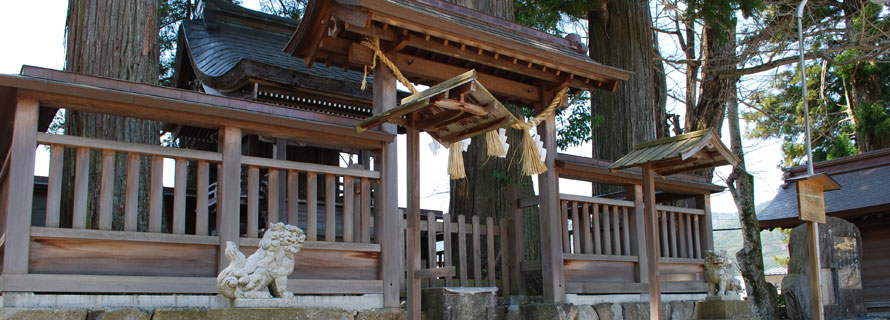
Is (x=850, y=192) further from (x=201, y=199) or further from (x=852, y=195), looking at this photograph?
(x=201, y=199)

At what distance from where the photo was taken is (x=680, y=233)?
32.0 feet

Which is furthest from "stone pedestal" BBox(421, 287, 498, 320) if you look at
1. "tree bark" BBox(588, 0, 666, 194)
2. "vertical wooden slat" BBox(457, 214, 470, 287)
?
"tree bark" BBox(588, 0, 666, 194)

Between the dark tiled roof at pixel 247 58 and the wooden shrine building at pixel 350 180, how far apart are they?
138 inches

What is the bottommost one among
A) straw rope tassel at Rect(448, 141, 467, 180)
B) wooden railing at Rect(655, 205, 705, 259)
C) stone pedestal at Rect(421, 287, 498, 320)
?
stone pedestal at Rect(421, 287, 498, 320)

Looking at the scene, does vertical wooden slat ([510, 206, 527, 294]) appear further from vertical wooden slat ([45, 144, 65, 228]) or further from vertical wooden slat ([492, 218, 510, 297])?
vertical wooden slat ([45, 144, 65, 228])

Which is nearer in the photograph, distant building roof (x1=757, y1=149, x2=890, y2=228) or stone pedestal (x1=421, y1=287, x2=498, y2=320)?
stone pedestal (x1=421, y1=287, x2=498, y2=320)

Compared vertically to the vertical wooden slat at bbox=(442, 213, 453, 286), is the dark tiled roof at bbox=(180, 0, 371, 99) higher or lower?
higher

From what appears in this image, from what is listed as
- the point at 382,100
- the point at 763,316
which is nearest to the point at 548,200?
the point at 382,100

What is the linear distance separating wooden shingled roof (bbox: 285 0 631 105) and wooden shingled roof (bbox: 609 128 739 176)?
51.9 inches

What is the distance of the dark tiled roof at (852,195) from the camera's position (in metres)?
15.3

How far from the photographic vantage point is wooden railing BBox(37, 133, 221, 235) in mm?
5496

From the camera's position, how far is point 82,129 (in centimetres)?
831

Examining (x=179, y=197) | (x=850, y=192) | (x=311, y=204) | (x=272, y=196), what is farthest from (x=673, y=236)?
(x=850, y=192)

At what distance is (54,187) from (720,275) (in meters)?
7.57
